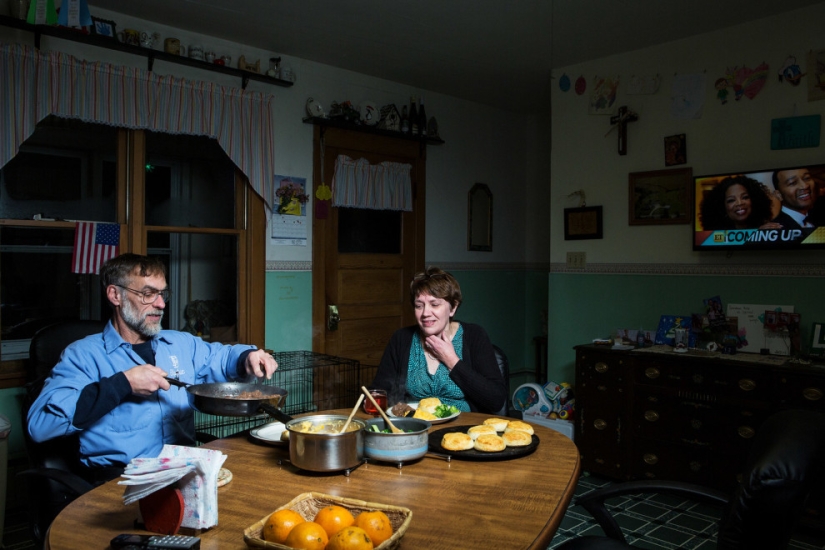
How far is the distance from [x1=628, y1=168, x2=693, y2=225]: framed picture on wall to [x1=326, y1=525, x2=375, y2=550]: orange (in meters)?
3.59

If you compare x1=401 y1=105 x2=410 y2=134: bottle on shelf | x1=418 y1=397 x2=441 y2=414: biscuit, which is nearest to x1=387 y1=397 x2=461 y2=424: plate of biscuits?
x1=418 y1=397 x2=441 y2=414: biscuit

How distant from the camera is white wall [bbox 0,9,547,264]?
13.3 feet

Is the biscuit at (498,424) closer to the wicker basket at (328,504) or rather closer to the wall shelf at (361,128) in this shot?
the wicker basket at (328,504)

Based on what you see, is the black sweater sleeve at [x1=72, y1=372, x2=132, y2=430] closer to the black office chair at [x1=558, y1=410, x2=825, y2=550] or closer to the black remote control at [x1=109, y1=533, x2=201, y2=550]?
the black remote control at [x1=109, y1=533, x2=201, y2=550]

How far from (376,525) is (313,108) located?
3.72 m

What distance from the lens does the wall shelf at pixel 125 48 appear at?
10.7ft

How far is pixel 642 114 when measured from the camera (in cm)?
434

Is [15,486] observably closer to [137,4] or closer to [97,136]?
[97,136]

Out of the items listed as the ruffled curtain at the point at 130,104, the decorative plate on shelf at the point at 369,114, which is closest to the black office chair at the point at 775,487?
the ruffled curtain at the point at 130,104

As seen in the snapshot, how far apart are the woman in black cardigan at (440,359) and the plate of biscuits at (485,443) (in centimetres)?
58

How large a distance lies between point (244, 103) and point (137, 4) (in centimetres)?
83

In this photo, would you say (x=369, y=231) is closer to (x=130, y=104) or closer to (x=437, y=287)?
(x=130, y=104)

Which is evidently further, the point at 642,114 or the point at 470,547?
the point at 642,114

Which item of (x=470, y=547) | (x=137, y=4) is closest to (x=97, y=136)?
(x=137, y=4)
